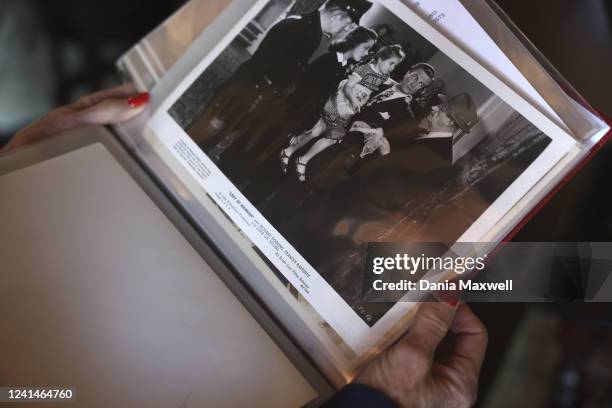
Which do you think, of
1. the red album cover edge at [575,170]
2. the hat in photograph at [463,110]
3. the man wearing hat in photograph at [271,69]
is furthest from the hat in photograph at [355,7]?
the red album cover edge at [575,170]

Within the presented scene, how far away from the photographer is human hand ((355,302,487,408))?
42cm

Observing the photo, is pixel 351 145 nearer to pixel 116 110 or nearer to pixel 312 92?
pixel 312 92

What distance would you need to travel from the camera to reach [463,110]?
16.2 inches

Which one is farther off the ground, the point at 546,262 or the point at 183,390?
the point at 183,390

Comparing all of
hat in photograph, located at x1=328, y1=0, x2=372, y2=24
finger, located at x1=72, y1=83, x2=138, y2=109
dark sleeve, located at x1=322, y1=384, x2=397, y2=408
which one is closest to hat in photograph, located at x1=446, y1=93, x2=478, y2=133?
hat in photograph, located at x1=328, y1=0, x2=372, y2=24

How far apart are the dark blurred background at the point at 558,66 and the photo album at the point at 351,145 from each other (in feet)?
0.59

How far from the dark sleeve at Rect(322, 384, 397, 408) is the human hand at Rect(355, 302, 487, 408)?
0.6 inches

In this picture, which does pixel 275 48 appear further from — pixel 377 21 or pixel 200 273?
pixel 200 273

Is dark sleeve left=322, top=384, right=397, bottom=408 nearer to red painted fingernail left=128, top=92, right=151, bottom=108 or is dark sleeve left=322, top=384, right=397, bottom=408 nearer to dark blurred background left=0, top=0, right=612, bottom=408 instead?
dark blurred background left=0, top=0, right=612, bottom=408

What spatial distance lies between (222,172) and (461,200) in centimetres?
23

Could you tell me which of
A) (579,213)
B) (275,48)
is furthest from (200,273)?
(579,213)

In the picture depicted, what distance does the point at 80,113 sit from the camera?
0.56 metres

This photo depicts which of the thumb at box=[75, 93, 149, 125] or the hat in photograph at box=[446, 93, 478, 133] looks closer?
the hat in photograph at box=[446, 93, 478, 133]

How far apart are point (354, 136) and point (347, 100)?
0.12 ft
